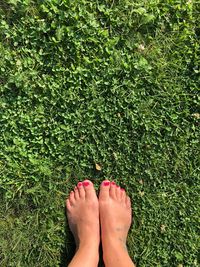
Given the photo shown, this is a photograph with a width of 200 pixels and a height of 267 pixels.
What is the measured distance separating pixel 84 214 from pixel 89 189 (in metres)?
0.22

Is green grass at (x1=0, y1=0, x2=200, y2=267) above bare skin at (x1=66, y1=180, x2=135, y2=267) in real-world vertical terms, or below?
above

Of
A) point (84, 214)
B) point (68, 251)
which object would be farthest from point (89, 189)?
point (68, 251)

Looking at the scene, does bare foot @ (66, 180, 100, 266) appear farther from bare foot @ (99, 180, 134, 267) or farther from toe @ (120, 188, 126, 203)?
toe @ (120, 188, 126, 203)

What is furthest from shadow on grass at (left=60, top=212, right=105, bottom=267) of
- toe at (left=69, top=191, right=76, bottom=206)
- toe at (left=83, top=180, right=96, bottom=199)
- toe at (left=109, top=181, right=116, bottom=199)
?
toe at (left=109, top=181, right=116, bottom=199)

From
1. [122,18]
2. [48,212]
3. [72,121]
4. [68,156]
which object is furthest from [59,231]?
[122,18]

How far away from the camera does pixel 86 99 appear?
2.84 metres

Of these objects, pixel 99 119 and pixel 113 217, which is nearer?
pixel 99 119

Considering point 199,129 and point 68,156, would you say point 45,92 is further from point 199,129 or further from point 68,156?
point 199,129

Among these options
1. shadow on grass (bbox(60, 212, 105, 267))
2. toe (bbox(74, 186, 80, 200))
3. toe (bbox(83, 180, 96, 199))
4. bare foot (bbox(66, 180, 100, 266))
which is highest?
toe (bbox(83, 180, 96, 199))

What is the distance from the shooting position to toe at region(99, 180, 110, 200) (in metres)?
2.91

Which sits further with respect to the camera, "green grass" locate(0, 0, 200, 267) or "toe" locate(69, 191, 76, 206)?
"toe" locate(69, 191, 76, 206)

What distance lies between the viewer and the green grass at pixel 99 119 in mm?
2809

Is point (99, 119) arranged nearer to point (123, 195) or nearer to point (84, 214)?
point (123, 195)

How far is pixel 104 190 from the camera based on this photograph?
115 inches
